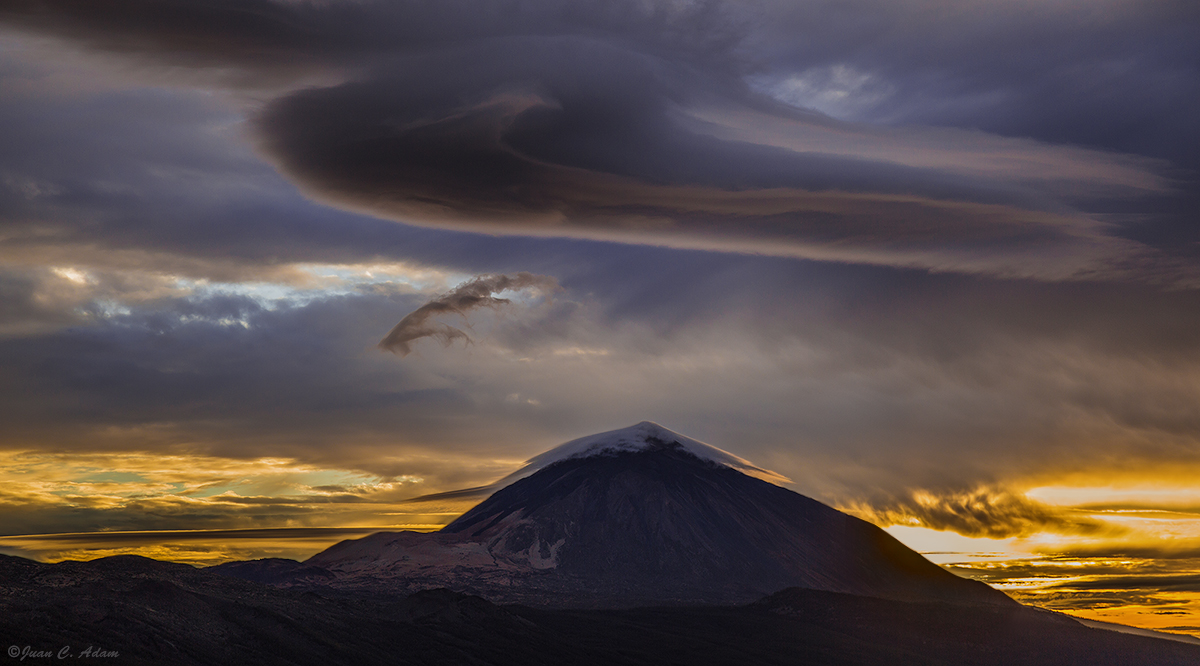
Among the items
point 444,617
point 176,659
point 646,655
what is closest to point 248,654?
point 176,659

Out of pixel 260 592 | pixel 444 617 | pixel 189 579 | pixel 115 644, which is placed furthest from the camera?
pixel 444 617

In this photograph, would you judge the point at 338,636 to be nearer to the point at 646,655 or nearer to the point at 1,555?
the point at 1,555

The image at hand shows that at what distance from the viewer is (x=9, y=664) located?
279 ft

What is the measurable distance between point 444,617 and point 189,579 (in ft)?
159

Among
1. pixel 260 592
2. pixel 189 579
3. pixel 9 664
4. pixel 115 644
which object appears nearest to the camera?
pixel 9 664

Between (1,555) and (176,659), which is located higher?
(1,555)

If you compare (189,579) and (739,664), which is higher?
(189,579)

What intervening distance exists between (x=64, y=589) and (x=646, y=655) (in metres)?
104

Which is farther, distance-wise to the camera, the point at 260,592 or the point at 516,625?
the point at 516,625

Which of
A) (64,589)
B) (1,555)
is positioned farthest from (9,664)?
(1,555)

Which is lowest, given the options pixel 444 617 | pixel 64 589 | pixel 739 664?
pixel 739 664

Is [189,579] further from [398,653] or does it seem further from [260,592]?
[398,653]

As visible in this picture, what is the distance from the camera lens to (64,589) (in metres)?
108

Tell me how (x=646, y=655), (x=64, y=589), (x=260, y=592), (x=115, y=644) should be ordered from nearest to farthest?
(x=115, y=644) < (x=64, y=589) < (x=260, y=592) < (x=646, y=655)
